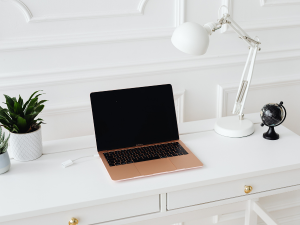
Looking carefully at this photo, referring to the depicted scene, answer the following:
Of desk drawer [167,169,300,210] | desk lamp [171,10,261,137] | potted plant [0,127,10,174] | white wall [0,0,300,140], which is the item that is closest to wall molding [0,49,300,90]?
white wall [0,0,300,140]

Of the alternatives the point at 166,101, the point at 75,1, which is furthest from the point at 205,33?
the point at 75,1

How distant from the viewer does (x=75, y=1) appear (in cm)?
135

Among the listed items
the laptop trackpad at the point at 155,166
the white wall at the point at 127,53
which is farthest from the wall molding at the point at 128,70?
the laptop trackpad at the point at 155,166

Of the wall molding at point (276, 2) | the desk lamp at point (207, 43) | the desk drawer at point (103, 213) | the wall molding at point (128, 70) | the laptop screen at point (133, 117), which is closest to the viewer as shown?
the desk drawer at point (103, 213)

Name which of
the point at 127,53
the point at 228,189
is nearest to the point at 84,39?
the point at 127,53

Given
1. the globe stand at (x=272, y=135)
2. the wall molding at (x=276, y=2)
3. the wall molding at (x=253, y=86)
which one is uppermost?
the wall molding at (x=276, y=2)

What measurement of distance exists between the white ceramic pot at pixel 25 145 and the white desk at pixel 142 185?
0.03 meters

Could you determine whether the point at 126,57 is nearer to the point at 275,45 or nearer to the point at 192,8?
the point at 192,8

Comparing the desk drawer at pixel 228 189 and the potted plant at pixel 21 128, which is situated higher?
the potted plant at pixel 21 128

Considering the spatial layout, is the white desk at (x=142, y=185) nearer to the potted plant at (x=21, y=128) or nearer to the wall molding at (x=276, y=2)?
the potted plant at (x=21, y=128)

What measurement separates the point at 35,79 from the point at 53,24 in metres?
0.24

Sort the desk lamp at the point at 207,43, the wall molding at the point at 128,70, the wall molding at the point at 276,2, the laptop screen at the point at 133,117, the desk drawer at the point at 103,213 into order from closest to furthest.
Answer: the desk drawer at the point at 103,213
the desk lamp at the point at 207,43
the laptop screen at the point at 133,117
the wall molding at the point at 128,70
the wall molding at the point at 276,2

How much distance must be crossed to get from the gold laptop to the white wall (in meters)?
0.21

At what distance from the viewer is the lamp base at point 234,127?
53.7 inches
